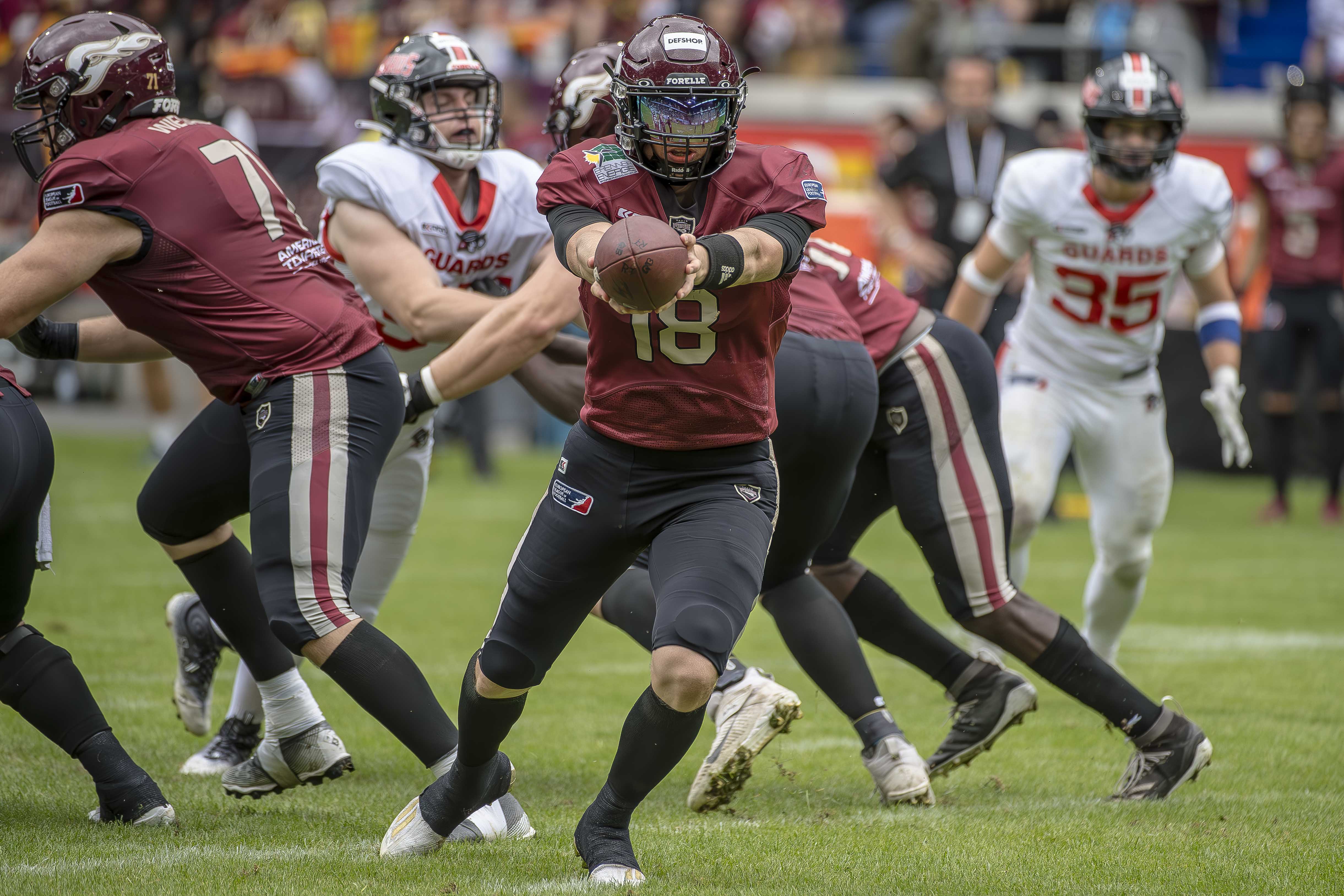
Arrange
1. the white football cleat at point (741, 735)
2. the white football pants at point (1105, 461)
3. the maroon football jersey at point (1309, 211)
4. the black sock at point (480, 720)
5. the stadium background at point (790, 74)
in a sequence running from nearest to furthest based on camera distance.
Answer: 1. the black sock at point (480, 720)
2. the white football cleat at point (741, 735)
3. the white football pants at point (1105, 461)
4. the maroon football jersey at point (1309, 211)
5. the stadium background at point (790, 74)

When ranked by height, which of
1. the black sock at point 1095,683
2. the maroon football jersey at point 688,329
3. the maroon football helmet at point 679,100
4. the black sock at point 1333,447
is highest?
the maroon football helmet at point 679,100

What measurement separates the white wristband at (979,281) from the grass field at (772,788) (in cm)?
139

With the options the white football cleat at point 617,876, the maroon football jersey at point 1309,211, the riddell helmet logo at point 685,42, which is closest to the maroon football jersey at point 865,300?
the riddell helmet logo at point 685,42

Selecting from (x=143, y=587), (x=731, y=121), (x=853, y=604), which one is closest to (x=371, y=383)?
(x=731, y=121)

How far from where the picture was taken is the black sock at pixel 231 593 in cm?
371

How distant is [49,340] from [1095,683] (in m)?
2.79

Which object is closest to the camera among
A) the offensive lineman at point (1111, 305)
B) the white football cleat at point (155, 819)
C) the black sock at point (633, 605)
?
the white football cleat at point (155, 819)

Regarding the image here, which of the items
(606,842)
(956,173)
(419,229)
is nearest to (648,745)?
(606,842)

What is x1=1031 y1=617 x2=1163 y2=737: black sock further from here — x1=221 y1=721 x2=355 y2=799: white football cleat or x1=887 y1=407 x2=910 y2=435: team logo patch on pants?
x1=221 y1=721 x2=355 y2=799: white football cleat

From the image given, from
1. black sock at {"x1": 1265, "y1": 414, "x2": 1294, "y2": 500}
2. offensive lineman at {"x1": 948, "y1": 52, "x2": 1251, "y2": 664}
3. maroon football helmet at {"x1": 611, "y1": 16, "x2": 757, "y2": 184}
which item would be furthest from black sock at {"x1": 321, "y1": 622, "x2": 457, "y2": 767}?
black sock at {"x1": 1265, "y1": 414, "x2": 1294, "y2": 500}

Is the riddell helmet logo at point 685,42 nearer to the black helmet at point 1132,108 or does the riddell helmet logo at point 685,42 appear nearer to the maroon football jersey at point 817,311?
the maroon football jersey at point 817,311

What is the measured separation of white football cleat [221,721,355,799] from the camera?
344cm

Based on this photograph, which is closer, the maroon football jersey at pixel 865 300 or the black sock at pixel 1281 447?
the maroon football jersey at pixel 865 300

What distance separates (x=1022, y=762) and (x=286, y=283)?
7.85 ft
